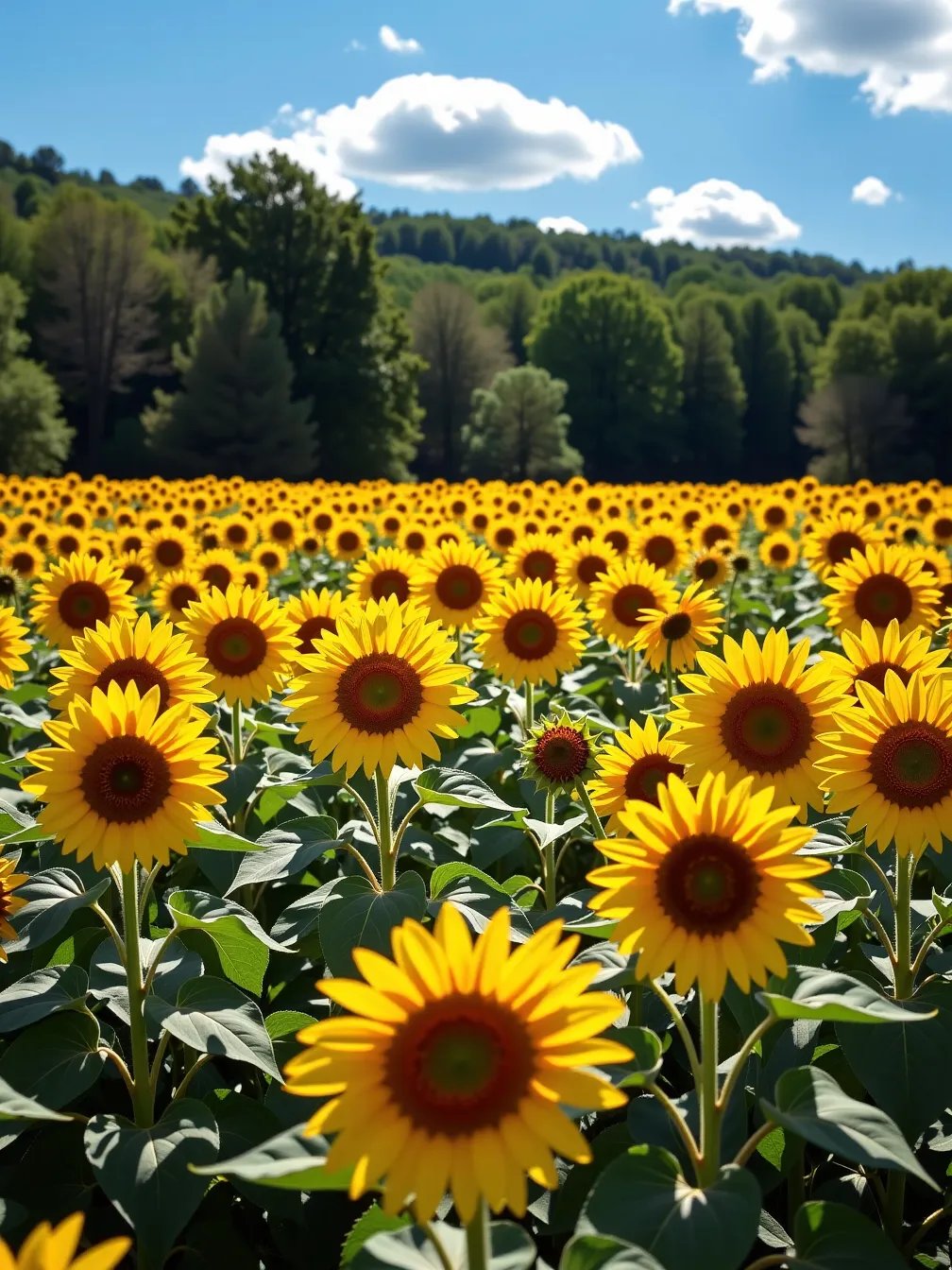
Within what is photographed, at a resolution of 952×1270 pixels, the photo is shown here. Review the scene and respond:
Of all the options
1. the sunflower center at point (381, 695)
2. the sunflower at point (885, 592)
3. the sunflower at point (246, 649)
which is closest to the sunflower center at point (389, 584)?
the sunflower at point (246, 649)

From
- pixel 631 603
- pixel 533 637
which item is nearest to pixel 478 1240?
pixel 533 637

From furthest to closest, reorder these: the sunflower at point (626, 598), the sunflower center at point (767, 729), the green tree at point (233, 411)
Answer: the green tree at point (233, 411), the sunflower at point (626, 598), the sunflower center at point (767, 729)

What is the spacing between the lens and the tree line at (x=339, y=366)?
4409cm

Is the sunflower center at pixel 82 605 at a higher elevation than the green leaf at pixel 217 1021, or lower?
higher

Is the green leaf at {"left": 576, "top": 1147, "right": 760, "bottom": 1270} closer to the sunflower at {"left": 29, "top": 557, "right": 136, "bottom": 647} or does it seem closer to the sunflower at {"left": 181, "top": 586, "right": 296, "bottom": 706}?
the sunflower at {"left": 181, "top": 586, "right": 296, "bottom": 706}

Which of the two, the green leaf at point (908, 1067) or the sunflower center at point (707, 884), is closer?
the sunflower center at point (707, 884)

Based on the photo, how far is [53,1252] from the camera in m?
1.39

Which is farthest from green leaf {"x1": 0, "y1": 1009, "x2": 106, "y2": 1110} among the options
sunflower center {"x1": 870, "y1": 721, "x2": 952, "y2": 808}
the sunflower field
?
sunflower center {"x1": 870, "y1": 721, "x2": 952, "y2": 808}

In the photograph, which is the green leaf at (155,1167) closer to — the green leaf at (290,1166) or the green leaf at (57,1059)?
the green leaf at (57,1059)

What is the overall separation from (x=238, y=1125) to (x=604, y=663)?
547cm

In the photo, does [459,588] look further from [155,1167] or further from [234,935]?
[155,1167]

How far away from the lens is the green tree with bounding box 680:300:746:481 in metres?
81.2

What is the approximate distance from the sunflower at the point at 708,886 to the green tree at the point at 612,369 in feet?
228

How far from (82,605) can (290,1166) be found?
17.1ft
